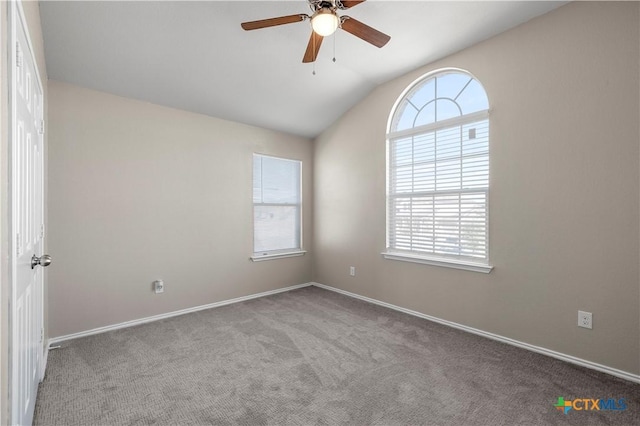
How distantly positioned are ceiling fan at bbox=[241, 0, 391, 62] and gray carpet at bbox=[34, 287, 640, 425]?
236 cm

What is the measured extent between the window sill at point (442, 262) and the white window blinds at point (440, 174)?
2.6 inches

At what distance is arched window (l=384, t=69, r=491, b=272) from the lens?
3105mm

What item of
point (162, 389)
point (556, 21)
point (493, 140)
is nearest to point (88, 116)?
point (162, 389)

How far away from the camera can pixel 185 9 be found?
2426 mm

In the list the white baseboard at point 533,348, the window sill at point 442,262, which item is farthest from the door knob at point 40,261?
the white baseboard at point 533,348

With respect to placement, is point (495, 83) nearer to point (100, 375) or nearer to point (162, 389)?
point (162, 389)

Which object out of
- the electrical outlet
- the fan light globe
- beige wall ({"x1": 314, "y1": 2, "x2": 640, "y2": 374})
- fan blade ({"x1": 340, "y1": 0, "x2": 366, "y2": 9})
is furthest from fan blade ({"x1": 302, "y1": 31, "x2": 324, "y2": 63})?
the electrical outlet

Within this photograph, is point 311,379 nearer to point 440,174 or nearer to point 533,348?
point 533,348

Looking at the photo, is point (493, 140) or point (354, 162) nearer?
point (493, 140)

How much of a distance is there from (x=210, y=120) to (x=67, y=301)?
2.43 meters

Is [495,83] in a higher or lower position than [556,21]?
lower

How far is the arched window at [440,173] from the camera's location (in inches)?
122

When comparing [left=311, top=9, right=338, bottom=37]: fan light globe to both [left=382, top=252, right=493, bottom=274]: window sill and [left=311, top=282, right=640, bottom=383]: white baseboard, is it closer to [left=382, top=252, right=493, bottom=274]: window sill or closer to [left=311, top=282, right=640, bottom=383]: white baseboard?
[left=382, top=252, right=493, bottom=274]: window sill

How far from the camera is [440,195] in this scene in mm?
3387
